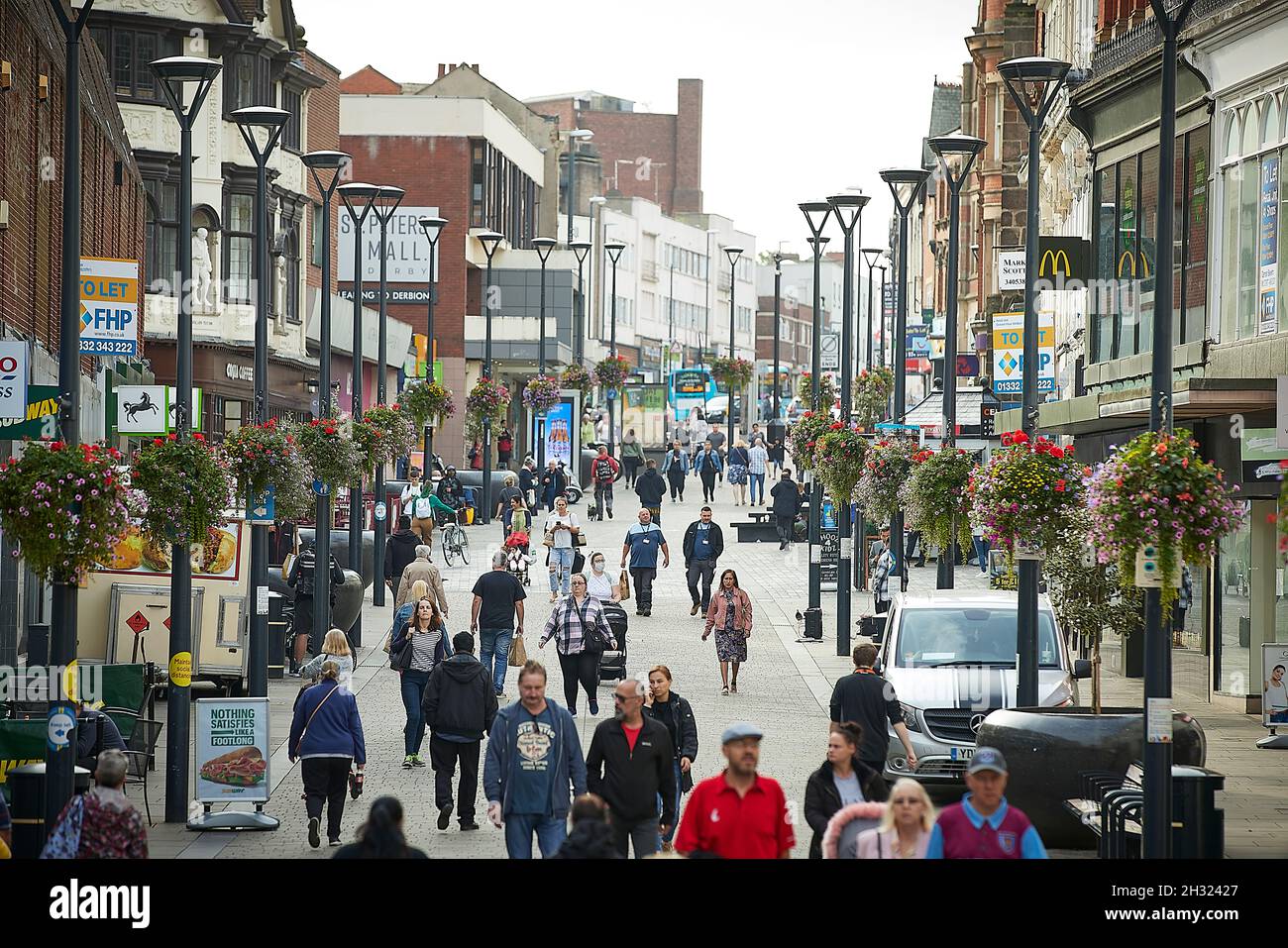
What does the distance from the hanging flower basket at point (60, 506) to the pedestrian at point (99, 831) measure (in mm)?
3793

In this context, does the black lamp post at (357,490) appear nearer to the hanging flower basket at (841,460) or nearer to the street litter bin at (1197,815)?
the hanging flower basket at (841,460)

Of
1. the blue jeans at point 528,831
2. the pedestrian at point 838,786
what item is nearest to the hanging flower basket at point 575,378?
the blue jeans at point 528,831

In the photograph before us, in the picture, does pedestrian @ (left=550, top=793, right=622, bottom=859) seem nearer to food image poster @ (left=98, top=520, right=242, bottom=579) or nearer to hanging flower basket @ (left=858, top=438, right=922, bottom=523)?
food image poster @ (left=98, top=520, right=242, bottom=579)

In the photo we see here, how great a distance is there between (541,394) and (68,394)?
41941 millimetres

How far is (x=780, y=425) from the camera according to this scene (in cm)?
7212

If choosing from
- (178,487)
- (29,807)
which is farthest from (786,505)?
(29,807)

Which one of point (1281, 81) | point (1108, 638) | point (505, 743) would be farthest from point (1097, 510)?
point (1108, 638)

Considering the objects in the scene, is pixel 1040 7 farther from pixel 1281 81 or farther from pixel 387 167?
pixel 387 167

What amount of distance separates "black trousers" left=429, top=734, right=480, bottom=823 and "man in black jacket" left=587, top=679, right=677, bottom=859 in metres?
3.32

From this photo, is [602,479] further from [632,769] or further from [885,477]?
[632,769]

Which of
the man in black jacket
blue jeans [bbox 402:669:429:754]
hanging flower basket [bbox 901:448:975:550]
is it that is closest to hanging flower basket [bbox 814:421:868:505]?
hanging flower basket [bbox 901:448:975:550]

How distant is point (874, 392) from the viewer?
6066 centimetres

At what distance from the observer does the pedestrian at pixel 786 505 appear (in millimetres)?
45156

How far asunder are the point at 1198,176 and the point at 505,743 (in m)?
15.1
